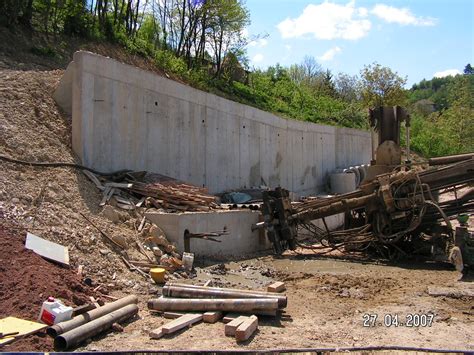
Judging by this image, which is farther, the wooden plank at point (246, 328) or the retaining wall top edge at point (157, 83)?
the retaining wall top edge at point (157, 83)

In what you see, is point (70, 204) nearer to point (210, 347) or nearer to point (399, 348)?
point (210, 347)

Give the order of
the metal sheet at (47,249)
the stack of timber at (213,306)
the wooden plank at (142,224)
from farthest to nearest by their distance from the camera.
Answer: the wooden plank at (142,224), the metal sheet at (47,249), the stack of timber at (213,306)

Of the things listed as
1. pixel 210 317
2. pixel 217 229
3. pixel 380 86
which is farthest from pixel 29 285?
pixel 380 86

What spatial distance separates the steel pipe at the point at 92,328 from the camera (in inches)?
→ 231

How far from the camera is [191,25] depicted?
90.7 ft

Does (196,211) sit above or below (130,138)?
below

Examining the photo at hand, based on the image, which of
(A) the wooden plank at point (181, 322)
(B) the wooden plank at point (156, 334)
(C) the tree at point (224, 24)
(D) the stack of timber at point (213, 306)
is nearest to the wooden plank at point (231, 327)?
(D) the stack of timber at point (213, 306)

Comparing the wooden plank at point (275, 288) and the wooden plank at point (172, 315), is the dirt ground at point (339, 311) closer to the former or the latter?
the wooden plank at point (172, 315)

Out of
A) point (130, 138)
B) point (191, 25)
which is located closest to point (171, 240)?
point (130, 138)

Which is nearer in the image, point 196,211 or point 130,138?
point 196,211

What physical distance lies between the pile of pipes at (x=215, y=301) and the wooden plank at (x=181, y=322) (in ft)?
0.78

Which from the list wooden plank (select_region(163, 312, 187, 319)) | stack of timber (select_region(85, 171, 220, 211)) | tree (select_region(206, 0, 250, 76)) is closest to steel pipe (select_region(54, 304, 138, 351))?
wooden plank (select_region(163, 312, 187, 319))

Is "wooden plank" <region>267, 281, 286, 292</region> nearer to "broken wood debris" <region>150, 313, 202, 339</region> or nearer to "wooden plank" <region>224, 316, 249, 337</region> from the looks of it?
"broken wood debris" <region>150, 313, 202, 339</region>

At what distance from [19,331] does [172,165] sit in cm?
1006
